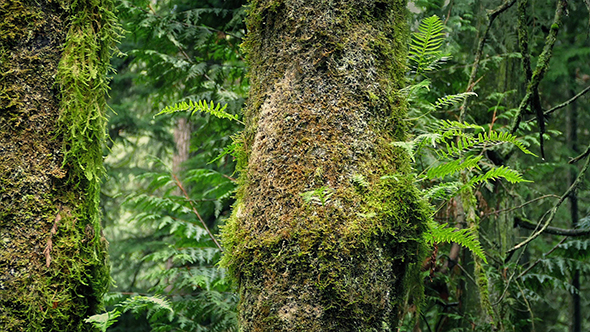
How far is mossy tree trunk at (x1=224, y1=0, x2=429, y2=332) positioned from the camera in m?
1.85

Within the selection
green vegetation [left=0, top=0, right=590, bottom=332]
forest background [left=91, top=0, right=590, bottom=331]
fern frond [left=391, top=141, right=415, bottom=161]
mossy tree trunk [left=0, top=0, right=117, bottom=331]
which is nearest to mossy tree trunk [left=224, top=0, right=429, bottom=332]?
Result: green vegetation [left=0, top=0, right=590, bottom=332]

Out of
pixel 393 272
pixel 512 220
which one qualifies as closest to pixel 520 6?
pixel 393 272

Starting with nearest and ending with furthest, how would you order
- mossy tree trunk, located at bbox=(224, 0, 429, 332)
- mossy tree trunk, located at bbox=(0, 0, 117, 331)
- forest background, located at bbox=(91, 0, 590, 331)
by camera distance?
mossy tree trunk, located at bbox=(224, 0, 429, 332) → mossy tree trunk, located at bbox=(0, 0, 117, 331) → forest background, located at bbox=(91, 0, 590, 331)

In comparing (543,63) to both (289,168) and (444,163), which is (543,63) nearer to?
(444,163)

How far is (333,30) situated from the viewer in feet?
7.04

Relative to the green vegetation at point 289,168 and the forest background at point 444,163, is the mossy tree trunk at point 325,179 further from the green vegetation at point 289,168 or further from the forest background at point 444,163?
the forest background at point 444,163

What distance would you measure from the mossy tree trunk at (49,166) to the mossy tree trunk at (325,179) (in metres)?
0.87

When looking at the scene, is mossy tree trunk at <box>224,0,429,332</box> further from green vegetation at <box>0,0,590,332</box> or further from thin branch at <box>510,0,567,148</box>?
thin branch at <box>510,0,567,148</box>

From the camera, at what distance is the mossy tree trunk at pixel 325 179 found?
185cm

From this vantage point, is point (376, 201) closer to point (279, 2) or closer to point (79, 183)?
point (279, 2)

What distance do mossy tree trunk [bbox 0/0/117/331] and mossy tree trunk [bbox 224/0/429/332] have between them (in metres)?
0.87

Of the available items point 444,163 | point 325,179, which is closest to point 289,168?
point 325,179

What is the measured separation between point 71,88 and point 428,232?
6.47ft

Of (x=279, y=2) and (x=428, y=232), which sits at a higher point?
(x=279, y=2)
